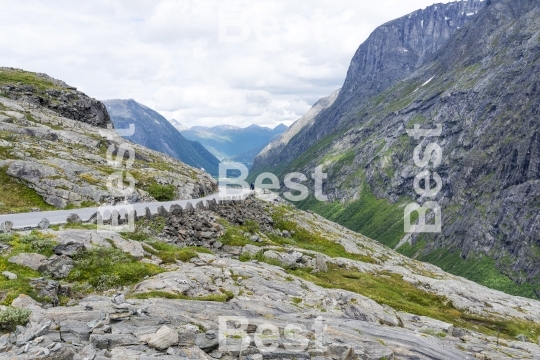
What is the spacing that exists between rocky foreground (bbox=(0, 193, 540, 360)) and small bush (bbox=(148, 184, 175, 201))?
17972 millimetres

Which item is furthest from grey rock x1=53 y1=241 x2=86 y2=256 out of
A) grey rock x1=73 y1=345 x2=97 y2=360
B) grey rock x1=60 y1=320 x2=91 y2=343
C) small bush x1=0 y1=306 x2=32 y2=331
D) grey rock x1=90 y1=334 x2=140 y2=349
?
grey rock x1=73 y1=345 x2=97 y2=360

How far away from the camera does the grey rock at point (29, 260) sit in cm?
2197

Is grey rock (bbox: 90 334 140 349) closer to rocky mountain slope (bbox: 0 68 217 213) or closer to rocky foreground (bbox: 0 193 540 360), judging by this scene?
rocky foreground (bbox: 0 193 540 360)

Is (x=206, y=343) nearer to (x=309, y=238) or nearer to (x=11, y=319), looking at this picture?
(x=11, y=319)

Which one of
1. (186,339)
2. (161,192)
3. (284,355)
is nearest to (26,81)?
(161,192)

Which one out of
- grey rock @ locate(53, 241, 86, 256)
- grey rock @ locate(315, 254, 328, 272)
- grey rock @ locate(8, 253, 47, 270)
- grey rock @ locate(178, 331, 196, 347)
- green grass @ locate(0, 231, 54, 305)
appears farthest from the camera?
grey rock @ locate(315, 254, 328, 272)

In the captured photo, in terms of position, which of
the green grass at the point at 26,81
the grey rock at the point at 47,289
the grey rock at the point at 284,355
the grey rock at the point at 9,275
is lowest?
the grey rock at the point at 284,355

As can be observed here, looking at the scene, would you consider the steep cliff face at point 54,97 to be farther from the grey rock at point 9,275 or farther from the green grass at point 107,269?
the grey rock at point 9,275

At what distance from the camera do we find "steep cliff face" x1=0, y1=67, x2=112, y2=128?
94963mm

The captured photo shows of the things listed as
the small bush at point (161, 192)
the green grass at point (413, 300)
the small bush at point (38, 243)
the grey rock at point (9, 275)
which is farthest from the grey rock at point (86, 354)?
the small bush at point (161, 192)

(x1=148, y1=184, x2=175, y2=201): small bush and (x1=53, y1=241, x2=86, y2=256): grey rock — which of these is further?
(x1=148, y1=184, x2=175, y2=201): small bush

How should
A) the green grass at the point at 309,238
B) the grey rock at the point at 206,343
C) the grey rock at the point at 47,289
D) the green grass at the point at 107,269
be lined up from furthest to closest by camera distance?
the green grass at the point at 309,238
the green grass at the point at 107,269
the grey rock at the point at 47,289
the grey rock at the point at 206,343

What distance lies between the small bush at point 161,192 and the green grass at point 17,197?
17068mm

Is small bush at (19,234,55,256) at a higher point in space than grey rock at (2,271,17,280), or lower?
higher
